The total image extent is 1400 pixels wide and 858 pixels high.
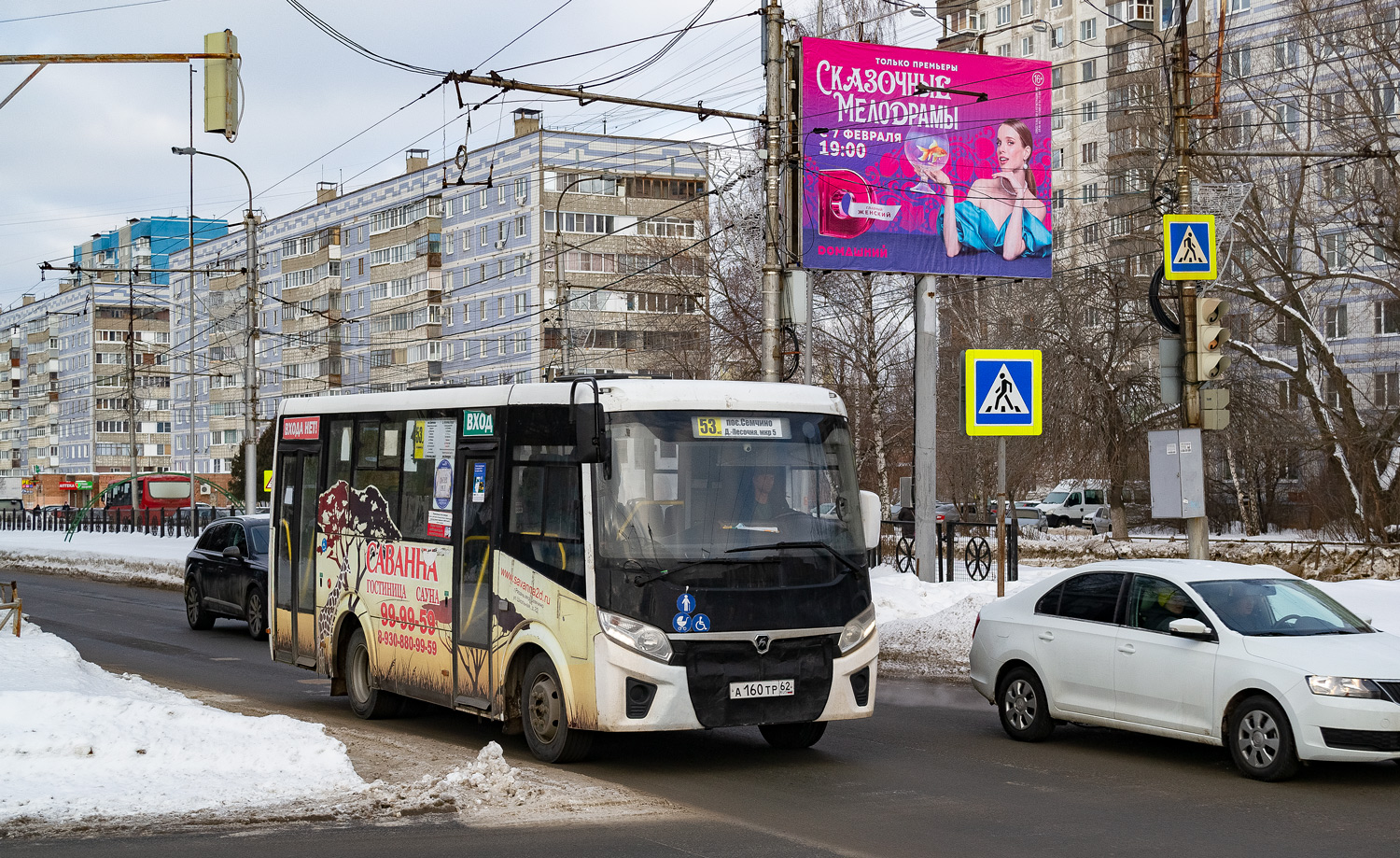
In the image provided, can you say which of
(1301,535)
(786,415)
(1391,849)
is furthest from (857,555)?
(1301,535)

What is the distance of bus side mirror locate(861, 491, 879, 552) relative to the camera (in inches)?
430

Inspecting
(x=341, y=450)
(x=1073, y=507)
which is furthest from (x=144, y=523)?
(x=341, y=450)

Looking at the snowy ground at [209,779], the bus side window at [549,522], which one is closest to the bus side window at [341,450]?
the bus side window at [549,522]

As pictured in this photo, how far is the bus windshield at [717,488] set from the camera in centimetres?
1019

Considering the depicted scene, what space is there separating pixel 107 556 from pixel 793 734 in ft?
122

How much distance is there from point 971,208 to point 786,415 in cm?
1597

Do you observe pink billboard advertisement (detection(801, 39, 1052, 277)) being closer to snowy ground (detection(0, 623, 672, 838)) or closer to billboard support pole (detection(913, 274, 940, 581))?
billboard support pole (detection(913, 274, 940, 581))

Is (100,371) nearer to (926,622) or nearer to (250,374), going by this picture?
(250,374)

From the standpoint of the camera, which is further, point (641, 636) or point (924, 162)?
point (924, 162)

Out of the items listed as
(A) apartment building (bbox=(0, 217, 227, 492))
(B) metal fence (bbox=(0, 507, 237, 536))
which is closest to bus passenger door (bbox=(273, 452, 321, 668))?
(B) metal fence (bbox=(0, 507, 237, 536))

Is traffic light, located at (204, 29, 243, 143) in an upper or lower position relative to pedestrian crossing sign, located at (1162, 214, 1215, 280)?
upper

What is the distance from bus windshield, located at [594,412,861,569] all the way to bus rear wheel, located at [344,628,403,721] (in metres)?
4.08

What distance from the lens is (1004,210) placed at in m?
26.2

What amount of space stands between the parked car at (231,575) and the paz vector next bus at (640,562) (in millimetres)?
10255
